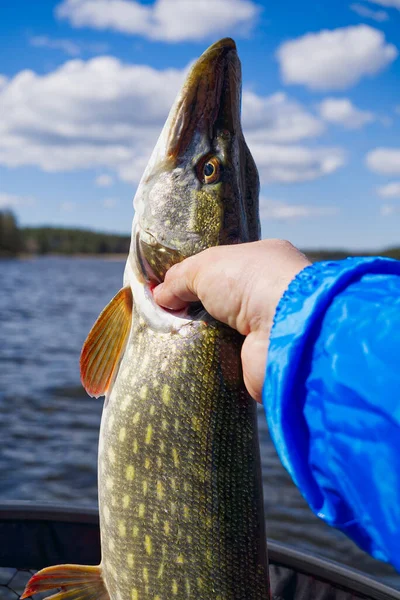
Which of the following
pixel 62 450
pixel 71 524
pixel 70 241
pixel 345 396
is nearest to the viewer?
pixel 345 396

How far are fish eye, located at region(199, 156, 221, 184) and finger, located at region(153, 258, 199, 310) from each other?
39 cm

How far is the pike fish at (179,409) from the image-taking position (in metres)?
1.91

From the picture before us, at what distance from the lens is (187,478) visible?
1907 millimetres

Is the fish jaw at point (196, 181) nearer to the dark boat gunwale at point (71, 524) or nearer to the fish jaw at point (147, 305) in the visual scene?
the fish jaw at point (147, 305)

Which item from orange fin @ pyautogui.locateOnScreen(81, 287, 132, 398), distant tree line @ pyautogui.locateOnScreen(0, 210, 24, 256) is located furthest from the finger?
distant tree line @ pyautogui.locateOnScreen(0, 210, 24, 256)

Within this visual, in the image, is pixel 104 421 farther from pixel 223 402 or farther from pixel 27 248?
pixel 27 248

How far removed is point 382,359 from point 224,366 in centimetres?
94

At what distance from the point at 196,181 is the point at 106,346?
66 cm

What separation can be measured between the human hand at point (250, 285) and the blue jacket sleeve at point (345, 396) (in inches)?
6.6

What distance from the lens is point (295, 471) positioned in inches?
45.4

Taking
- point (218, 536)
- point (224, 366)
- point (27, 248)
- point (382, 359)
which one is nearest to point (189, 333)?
point (224, 366)

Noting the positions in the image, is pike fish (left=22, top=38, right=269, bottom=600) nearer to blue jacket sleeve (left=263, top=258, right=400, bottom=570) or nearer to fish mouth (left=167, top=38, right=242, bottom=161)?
fish mouth (left=167, top=38, right=242, bottom=161)

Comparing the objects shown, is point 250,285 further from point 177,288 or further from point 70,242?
point 70,242

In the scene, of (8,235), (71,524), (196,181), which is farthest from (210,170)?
(8,235)
